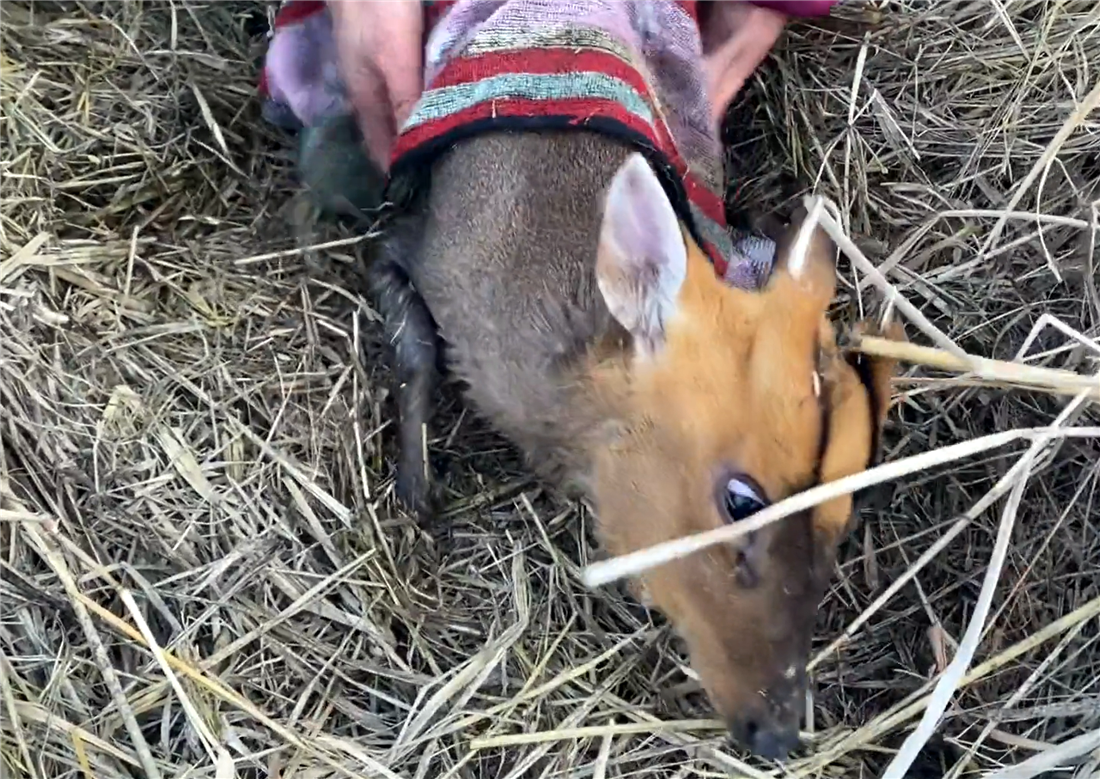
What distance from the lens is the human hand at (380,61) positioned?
3271 millimetres

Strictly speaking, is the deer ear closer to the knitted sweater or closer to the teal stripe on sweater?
the knitted sweater

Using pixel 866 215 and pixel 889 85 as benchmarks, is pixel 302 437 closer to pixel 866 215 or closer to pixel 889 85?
pixel 866 215

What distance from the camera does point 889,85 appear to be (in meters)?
3.68

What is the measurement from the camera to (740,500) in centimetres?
239

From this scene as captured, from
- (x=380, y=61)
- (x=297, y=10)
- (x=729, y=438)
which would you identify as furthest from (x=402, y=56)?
(x=729, y=438)

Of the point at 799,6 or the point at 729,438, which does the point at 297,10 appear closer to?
the point at 799,6

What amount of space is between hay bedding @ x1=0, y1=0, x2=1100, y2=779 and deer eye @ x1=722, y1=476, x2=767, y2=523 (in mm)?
619

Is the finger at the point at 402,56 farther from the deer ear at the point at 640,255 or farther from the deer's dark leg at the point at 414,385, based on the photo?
the deer ear at the point at 640,255

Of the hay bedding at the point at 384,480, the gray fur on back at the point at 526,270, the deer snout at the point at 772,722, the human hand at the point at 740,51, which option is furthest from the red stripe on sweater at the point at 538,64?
the deer snout at the point at 772,722

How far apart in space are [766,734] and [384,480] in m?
1.30

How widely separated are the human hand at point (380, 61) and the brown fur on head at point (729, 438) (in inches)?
44.6

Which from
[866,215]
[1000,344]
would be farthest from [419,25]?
[1000,344]

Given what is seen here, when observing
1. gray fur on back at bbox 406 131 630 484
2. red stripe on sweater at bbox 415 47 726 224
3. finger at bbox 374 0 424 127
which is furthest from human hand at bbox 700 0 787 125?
finger at bbox 374 0 424 127

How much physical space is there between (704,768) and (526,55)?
1.89 metres
